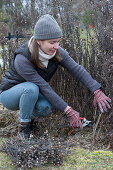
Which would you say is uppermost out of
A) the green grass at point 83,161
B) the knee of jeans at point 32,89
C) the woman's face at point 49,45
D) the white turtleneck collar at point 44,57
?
the woman's face at point 49,45

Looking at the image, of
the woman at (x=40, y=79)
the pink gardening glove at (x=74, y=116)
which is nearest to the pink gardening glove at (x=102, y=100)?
Result: the woman at (x=40, y=79)

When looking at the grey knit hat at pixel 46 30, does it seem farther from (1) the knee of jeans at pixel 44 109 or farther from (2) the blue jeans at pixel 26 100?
(1) the knee of jeans at pixel 44 109

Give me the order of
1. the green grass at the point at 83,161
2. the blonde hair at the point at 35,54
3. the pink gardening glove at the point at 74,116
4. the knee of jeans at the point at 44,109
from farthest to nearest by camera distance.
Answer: the knee of jeans at the point at 44,109 < the blonde hair at the point at 35,54 < the pink gardening glove at the point at 74,116 < the green grass at the point at 83,161

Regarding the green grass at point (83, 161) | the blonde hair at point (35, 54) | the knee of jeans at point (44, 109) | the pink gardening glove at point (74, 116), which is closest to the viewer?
the green grass at point (83, 161)

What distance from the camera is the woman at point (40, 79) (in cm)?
297

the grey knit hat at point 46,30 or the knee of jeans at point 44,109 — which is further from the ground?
the grey knit hat at point 46,30

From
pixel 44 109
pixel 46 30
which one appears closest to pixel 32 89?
pixel 44 109

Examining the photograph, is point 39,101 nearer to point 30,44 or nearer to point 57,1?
point 30,44

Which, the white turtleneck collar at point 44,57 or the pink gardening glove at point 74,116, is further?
the white turtleneck collar at point 44,57

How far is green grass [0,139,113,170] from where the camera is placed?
8.66ft

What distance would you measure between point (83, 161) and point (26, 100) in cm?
86

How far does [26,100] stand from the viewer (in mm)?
3049

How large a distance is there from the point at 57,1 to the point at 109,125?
2083 mm

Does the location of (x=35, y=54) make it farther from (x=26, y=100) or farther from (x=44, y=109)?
(x=44, y=109)
